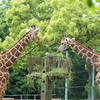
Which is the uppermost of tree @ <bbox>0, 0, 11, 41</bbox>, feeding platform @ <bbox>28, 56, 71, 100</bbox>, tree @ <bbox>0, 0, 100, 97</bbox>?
tree @ <bbox>0, 0, 11, 41</bbox>

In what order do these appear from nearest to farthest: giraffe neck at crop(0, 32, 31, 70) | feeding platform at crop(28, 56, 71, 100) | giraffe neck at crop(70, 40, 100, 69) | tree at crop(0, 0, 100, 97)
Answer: giraffe neck at crop(70, 40, 100, 69) → feeding platform at crop(28, 56, 71, 100) → giraffe neck at crop(0, 32, 31, 70) → tree at crop(0, 0, 100, 97)

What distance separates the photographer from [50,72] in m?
9.62

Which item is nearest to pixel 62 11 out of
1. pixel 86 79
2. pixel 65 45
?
pixel 86 79

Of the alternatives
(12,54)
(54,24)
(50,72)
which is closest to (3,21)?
(54,24)

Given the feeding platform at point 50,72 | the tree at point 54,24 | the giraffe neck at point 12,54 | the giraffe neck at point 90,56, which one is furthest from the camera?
the tree at point 54,24

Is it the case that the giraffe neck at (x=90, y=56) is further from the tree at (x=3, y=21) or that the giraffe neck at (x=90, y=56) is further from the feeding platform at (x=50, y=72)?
the tree at (x=3, y=21)

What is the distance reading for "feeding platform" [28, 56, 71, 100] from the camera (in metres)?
9.44

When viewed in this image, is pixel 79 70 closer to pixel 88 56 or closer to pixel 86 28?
pixel 86 28

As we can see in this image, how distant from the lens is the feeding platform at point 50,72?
944 centimetres

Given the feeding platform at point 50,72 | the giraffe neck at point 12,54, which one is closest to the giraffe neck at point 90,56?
the feeding platform at point 50,72

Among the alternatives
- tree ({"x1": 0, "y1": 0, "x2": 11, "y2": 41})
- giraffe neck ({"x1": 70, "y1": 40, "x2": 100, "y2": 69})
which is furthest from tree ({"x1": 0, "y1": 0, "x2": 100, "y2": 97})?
tree ({"x1": 0, "y1": 0, "x2": 11, "y2": 41})

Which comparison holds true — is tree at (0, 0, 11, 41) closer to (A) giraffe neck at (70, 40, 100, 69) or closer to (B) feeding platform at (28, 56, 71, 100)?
(B) feeding platform at (28, 56, 71, 100)

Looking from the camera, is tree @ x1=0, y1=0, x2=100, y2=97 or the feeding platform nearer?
the feeding platform

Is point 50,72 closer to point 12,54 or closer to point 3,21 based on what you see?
point 12,54
